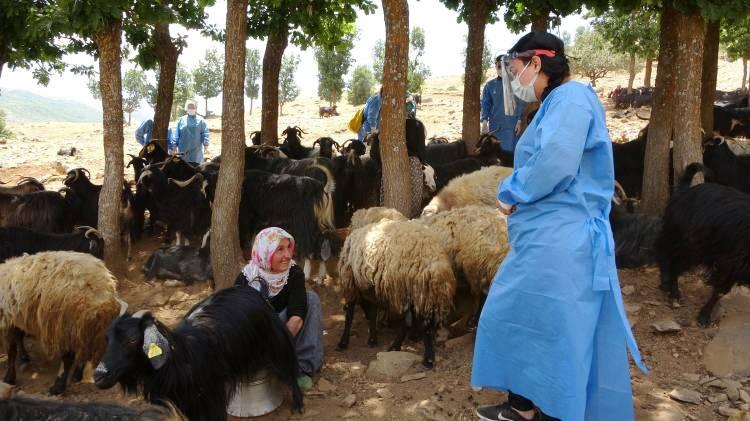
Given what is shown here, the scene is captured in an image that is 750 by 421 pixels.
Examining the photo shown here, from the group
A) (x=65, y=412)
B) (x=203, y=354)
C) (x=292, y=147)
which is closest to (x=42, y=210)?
(x=292, y=147)

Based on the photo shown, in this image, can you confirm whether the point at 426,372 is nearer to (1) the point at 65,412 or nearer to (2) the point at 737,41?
(1) the point at 65,412

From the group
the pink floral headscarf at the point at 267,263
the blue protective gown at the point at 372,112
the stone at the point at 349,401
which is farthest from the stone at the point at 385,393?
the blue protective gown at the point at 372,112

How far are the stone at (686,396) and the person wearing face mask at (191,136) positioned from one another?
9205mm

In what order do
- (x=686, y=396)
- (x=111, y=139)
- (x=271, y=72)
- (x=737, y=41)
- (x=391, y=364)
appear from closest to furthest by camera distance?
(x=686, y=396) → (x=391, y=364) → (x=111, y=139) → (x=271, y=72) → (x=737, y=41)

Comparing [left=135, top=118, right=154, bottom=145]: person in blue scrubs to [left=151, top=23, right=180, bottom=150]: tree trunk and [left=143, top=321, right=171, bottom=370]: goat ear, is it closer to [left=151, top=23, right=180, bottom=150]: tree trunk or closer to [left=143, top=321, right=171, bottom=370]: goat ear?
[left=151, top=23, right=180, bottom=150]: tree trunk

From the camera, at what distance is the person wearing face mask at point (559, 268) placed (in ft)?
8.71

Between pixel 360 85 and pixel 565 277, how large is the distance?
38247mm

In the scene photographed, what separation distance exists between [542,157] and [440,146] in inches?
316

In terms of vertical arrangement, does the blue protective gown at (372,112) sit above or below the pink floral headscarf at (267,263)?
above

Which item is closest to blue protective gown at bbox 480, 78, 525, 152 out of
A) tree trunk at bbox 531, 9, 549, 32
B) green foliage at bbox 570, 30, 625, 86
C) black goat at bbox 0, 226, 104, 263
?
tree trunk at bbox 531, 9, 549, 32

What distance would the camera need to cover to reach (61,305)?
4.69m

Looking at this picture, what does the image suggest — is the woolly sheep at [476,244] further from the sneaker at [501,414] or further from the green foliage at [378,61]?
the green foliage at [378,61]

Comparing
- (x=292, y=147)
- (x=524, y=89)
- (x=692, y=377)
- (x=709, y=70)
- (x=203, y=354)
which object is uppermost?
(x=709, y=70)

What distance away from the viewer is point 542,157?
2643 millimetres
